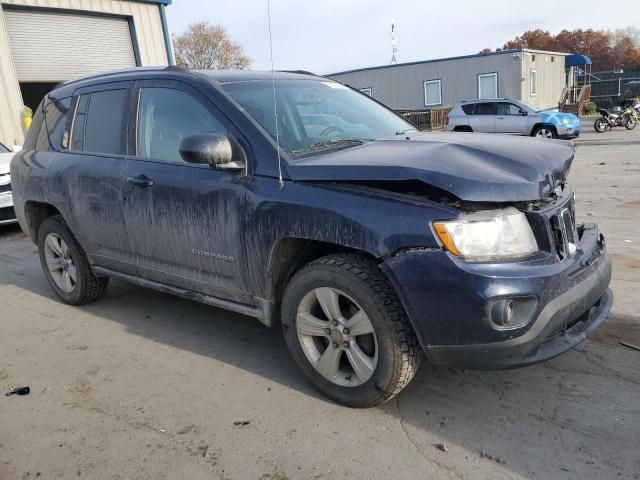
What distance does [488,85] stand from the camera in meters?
27.0

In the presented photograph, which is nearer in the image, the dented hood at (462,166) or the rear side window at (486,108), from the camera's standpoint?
the dented hood at (462,166)

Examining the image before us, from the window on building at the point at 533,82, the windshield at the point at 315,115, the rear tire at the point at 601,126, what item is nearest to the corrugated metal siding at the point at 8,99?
the windshield at the point at 315,115

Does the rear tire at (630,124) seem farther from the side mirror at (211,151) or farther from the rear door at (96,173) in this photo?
the side mirror at (211,151)

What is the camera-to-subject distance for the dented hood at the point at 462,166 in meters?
2.52

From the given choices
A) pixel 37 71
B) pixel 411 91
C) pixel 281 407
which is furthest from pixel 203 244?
pixel 411 91

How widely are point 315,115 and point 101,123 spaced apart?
67.8 inches

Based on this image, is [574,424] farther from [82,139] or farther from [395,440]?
[82,139]

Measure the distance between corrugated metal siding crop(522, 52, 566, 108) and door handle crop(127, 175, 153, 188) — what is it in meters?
26.2

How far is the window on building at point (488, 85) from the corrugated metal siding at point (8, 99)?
21.0 metres

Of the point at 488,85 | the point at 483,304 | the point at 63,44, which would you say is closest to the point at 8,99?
the point at 63,44

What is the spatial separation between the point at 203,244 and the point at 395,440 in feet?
5.37

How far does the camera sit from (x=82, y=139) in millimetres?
4410

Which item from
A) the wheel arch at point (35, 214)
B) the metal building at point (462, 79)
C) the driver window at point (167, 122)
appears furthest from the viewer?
the metal building at point (462, 79)

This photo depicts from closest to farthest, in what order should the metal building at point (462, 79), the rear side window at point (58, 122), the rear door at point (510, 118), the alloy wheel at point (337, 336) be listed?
the alloy wheel at point (337, 336)
the rear side window at point (58, 122)
the rear door at point (510, 118)
the metal building at point (462, 79)
